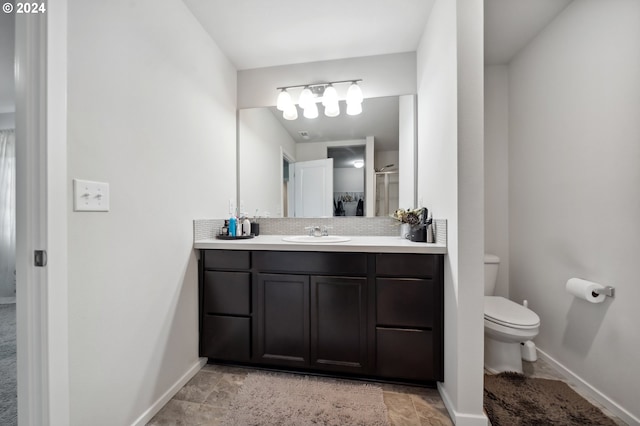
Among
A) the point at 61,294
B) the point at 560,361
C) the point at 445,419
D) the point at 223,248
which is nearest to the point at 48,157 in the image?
the point at 61,294

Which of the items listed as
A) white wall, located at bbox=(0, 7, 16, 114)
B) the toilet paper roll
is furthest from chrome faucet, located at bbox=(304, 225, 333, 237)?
white wall, located at bbox=(0, 7, 16, 114)

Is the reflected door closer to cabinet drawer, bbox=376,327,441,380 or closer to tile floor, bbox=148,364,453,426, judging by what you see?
cabinet drawer, bbox=376,327,441,380

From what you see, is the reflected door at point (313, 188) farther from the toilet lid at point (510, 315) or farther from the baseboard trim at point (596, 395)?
the baseboard trim at point (596, 395)

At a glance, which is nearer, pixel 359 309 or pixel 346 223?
pixel 359 309

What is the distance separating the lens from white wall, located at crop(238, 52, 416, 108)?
81.0 inches

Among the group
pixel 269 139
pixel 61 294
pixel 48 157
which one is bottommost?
pixel 61 294

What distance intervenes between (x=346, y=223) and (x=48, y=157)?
178 cm

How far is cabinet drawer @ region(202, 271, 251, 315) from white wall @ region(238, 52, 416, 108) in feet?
4.98

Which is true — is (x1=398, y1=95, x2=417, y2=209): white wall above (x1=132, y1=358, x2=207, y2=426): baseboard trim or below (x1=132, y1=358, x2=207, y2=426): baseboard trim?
above

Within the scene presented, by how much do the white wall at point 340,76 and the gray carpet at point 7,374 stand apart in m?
2.40

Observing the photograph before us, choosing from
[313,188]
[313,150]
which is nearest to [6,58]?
[313,150]

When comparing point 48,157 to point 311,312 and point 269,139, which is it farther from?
point 269,139

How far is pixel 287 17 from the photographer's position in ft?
5.50

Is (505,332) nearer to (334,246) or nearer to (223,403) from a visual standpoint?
(334,246)
